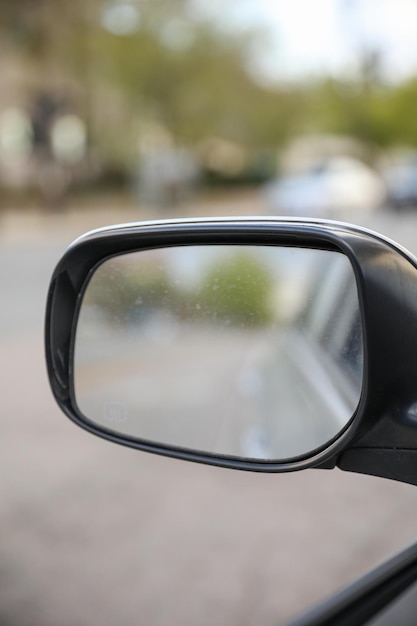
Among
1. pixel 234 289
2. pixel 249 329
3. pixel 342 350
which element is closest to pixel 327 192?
pixel 249 329

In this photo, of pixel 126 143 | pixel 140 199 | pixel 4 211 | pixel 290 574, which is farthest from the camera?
pixel 126 143

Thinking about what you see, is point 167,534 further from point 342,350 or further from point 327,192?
point 327,192

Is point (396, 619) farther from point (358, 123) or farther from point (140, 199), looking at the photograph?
point (358, 123)

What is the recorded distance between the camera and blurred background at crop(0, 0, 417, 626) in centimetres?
385

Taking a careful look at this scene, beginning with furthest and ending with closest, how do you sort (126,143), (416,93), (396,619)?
(416,93) < (126,143) < (396,619)

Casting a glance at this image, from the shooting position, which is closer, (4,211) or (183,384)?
(183,384)

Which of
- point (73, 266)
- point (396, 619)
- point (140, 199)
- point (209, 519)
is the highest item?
point (73, 266)

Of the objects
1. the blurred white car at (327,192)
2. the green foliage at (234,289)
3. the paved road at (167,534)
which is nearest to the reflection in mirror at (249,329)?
the green foliage at (234,289)

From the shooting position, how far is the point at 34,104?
3516cm

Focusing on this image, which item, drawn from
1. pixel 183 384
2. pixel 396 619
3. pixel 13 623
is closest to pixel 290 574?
pixel 13 623

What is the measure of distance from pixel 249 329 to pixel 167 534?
269cm

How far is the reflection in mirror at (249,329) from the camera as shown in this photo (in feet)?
A: 4.85

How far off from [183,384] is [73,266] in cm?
415

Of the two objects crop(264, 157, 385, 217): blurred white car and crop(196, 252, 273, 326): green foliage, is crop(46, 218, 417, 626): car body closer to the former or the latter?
crop(196, 252, 273, 326): green foliage
